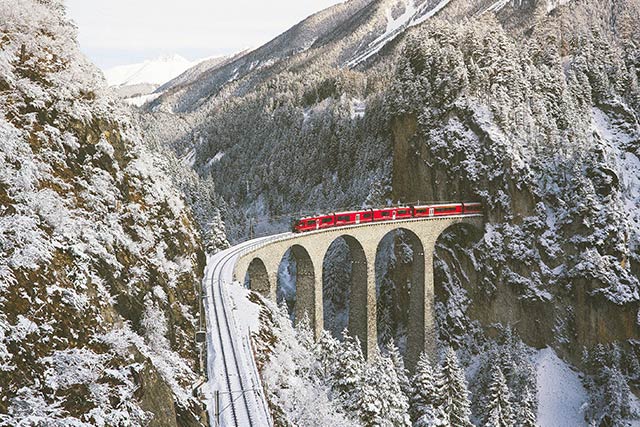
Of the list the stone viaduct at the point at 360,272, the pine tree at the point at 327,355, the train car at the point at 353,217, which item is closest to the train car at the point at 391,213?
the stone viaduct at the point at 360,272

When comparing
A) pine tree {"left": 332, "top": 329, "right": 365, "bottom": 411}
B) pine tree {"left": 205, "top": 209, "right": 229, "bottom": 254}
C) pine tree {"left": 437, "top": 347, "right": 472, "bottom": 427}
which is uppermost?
pine tree {"left": 205, "top": 209, "right": 229, "bottom": 254}

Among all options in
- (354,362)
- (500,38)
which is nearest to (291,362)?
(354,362)

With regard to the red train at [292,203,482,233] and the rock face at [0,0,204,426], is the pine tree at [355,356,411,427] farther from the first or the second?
the red train at [292,203,482,233]

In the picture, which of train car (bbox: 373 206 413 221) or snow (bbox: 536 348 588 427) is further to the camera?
train car (bbox: 373 206 413 221)

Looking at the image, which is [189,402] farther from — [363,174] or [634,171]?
[363,174]

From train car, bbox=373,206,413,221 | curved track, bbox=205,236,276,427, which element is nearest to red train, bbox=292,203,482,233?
train car, bbox=373,206,413,221

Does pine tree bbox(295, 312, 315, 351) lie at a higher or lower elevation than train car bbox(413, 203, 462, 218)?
lower
